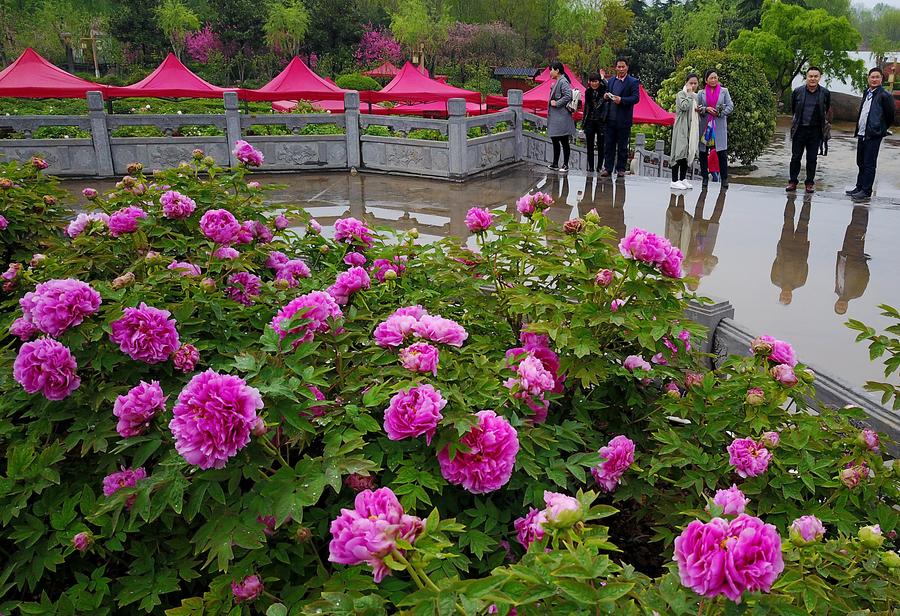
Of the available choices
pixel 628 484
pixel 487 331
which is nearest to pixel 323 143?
pixel 487 331

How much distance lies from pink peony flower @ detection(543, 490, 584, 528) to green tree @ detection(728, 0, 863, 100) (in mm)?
36054

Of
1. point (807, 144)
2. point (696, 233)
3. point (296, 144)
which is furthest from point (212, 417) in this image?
point (296, 144)

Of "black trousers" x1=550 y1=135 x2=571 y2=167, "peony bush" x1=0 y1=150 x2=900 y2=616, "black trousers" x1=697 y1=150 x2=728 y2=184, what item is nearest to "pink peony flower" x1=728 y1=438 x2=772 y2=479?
"peony bush" x1=0 y1=150 x2=900 y2=616

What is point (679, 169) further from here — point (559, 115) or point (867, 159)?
point (867, 159)

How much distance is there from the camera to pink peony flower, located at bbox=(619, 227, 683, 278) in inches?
84.5

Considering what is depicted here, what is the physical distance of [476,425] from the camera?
67.9 inches

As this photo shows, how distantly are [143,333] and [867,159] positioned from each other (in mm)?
9404

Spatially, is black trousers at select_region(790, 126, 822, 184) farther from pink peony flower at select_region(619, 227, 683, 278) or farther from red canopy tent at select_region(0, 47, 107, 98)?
red canopy tent at select_region(0, 47, 107, 98)

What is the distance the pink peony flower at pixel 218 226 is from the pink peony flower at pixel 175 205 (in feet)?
1.01

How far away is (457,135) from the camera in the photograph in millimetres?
10875

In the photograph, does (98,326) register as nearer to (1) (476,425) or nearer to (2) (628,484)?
(1) (476,425)

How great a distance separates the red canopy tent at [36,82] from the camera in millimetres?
14391

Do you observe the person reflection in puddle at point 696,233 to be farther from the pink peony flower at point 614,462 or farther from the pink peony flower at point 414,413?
the pink peony flower at point 414,413

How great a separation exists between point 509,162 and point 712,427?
417 inches
